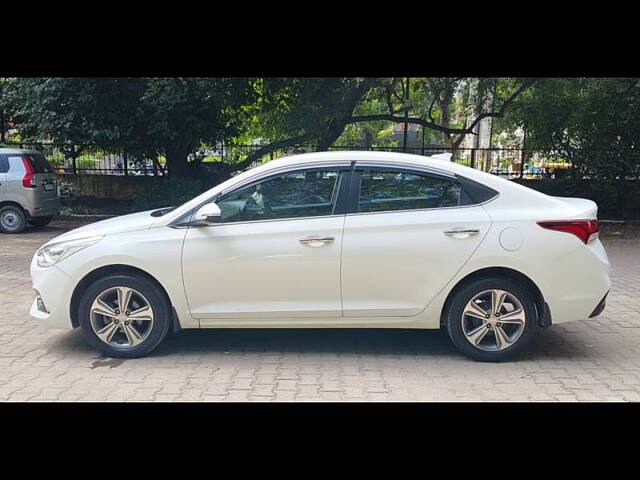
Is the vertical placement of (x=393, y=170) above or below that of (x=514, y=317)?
above

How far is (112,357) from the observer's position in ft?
16.3

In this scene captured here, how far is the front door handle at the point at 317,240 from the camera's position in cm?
477

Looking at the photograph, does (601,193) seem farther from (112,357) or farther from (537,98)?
(112,357)

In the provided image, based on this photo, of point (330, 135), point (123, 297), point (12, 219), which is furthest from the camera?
point (330, 135)

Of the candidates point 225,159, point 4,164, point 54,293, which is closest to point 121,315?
point 54,293

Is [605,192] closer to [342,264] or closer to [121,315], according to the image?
[342,264]

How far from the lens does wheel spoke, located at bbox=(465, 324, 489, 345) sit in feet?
15.8

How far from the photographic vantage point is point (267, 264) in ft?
15.7

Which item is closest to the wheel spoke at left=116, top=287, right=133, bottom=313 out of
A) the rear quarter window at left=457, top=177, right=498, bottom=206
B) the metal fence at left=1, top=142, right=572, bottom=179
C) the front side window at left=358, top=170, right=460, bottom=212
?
the front side window at left=358, top=170, right=460, bottom=212

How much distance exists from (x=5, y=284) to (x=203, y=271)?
435 cm

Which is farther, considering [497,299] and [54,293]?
[54,293]

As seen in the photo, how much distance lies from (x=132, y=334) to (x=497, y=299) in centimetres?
309

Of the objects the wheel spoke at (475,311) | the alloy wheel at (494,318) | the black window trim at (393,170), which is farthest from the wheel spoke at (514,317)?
the black window trim at (393,170)
